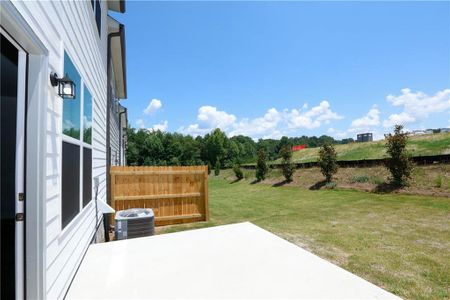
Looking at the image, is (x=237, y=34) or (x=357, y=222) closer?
(x=357, y=222)

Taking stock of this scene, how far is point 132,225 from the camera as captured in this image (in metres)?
4.44

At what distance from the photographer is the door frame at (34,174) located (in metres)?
1.48

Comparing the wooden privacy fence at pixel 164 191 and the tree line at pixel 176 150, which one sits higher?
the tree line at pixel 176 150

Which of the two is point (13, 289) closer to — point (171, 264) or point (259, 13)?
point (171, 264)

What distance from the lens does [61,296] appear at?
1.97 metres

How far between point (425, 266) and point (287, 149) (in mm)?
12122

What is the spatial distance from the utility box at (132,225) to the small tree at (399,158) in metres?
10.4

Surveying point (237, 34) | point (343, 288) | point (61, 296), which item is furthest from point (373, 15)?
point (61, 296)

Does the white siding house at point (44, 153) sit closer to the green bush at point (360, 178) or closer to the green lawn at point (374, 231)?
the green lawn at point (374, 231)

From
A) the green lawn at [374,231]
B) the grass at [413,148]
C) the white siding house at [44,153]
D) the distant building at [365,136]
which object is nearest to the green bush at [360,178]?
the green lawn at [374,231]

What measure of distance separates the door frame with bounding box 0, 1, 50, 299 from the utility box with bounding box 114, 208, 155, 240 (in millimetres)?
2930

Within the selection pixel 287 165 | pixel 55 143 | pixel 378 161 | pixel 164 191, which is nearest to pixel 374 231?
pixel 164 191

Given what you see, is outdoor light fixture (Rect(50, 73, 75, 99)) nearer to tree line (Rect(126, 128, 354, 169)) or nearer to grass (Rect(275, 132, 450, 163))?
grass (Rect(275, 132, 450, 163))

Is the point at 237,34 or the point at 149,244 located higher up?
the point at 237,34
